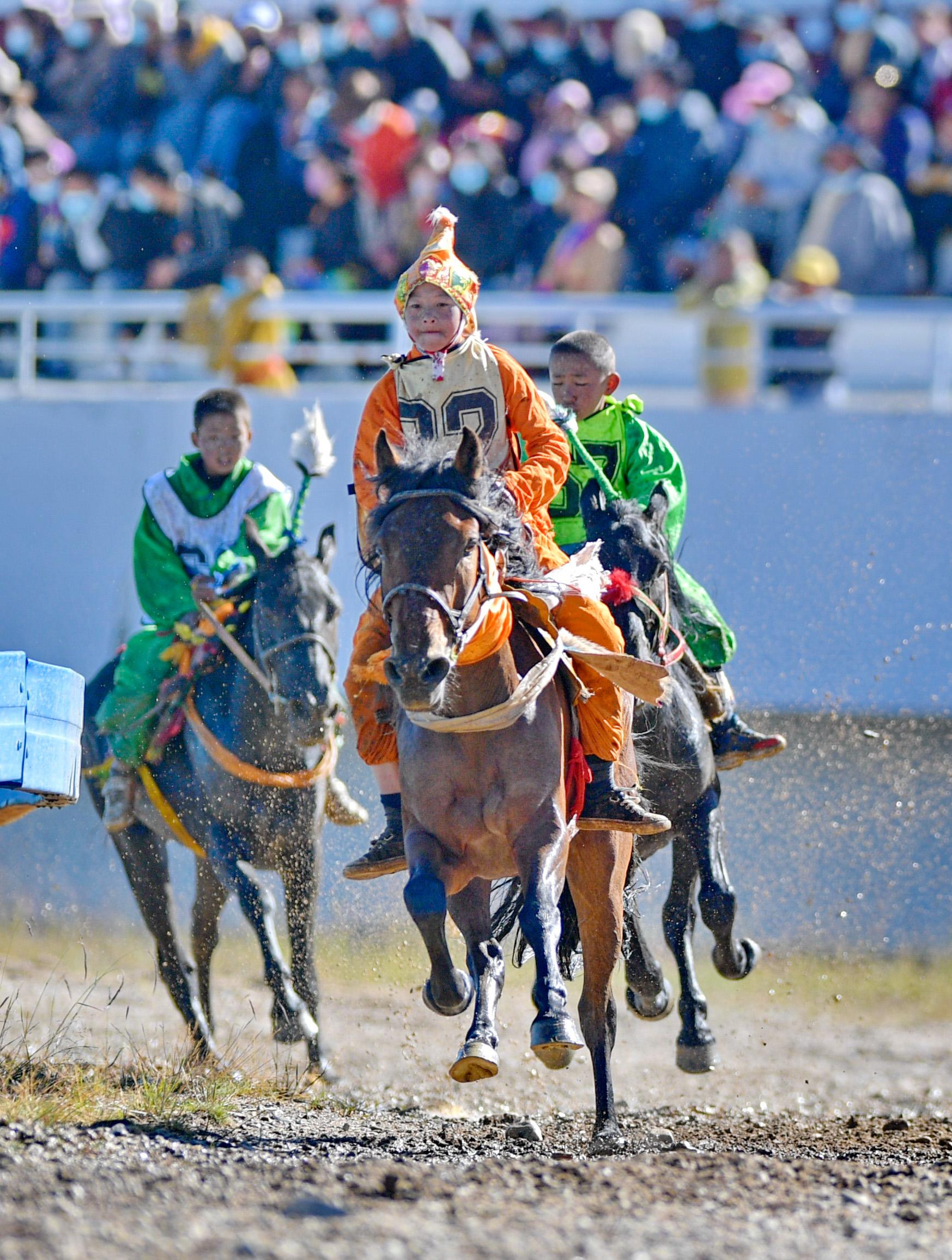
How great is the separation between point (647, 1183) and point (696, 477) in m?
5.86

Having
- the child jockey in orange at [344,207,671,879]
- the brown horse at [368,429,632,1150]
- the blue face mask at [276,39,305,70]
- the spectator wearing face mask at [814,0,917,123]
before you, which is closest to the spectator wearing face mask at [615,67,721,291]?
the spectator wearing face mask at [814,0,917,123]

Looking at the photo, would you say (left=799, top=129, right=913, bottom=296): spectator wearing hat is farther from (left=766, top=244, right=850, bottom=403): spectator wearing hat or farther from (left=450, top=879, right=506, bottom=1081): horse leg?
(left=450, top=879, right=506, bottom=1081): horse leg

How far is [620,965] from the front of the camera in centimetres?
761

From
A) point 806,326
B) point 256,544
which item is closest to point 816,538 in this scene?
point 806,326

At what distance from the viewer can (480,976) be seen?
5098mm

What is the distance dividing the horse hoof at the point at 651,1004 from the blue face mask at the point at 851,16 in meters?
7.39

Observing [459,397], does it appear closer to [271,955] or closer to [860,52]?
[271,955]

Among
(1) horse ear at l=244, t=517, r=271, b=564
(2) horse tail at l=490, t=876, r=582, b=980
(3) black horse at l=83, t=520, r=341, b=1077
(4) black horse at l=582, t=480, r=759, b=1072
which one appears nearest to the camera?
(2) horse tail at l=490, t=876, r=582, b=980

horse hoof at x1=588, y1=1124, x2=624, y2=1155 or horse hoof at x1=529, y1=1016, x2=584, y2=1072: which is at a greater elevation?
horse hoof at x1=529, y1=1016, x2=584, y2=1072

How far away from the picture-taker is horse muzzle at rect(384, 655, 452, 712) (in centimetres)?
432

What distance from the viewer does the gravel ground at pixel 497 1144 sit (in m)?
3.66

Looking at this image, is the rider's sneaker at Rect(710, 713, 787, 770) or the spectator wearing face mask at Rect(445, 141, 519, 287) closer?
the rider's sneaker at Rect(710, 713, 787, 770)

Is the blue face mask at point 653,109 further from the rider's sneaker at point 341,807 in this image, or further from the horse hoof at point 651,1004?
the horse hoof at point 651,1004

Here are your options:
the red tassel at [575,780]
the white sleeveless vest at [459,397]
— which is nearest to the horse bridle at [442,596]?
the white sleeveless vest at [459,397]
